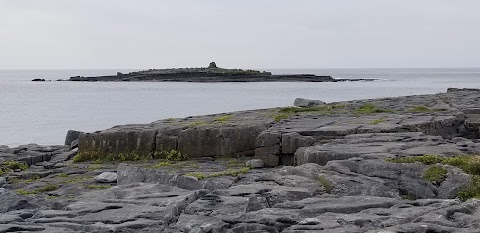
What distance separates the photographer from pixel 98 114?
40188 mm

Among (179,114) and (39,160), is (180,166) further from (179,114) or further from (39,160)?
(179,114)

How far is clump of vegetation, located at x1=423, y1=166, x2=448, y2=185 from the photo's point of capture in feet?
23.8

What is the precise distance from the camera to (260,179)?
306 inches

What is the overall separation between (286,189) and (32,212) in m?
2.83

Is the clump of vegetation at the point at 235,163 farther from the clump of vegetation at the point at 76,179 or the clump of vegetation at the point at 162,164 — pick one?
the clump of vegetation at the point at 76,179

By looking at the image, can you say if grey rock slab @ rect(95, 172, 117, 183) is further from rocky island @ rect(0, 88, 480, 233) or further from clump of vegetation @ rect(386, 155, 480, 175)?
clump of vegetation @ rect(386, 155, 480, 175)

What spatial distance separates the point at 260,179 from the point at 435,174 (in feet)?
7.23

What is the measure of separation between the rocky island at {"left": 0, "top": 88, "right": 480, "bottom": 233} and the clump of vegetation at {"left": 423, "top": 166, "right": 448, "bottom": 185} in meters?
0.02

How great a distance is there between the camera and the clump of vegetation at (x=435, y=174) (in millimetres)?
7262

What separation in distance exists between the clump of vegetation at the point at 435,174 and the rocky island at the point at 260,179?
0.05 ft

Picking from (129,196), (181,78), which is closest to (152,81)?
(181,78)

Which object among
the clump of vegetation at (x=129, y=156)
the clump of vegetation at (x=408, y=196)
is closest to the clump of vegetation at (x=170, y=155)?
the clump of vegetation at (x=129, y=156)

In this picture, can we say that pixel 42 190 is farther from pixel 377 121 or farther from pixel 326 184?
pixel 377 121

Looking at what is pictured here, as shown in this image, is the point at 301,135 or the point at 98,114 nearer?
the point at 301,135
